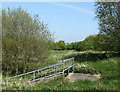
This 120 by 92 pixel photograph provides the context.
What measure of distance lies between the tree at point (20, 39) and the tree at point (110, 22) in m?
7.53

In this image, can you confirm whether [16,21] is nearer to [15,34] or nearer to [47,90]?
[15,34]

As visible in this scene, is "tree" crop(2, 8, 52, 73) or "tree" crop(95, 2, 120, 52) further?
"tree" crop(95, 2, 120, 52)

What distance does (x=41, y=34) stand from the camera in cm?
1653

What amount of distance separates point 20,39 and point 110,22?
995 centimetres

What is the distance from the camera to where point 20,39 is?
15.2 metres

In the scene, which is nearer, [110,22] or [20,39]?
[20,39]

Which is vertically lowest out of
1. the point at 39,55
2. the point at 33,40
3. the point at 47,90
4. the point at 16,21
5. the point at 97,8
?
the point at 47,90

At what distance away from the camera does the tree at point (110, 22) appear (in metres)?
18.5

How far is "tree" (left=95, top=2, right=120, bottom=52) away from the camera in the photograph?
60.6ft

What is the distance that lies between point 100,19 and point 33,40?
28.9 ft

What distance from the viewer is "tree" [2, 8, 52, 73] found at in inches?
604

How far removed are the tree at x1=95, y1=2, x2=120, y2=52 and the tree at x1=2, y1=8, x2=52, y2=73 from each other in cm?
753

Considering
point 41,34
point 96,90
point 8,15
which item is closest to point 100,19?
point 41,34

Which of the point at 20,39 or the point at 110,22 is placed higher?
the point at 110,22
